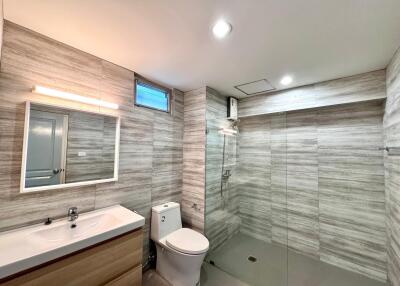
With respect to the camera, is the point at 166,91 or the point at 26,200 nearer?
the point at 26,200

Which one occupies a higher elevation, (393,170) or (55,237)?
(393,170)

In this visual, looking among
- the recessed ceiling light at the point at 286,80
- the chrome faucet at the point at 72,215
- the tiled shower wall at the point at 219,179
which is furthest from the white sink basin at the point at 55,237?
the recessed ceiling light at the point at 286,80

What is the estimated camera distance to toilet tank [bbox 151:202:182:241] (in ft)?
6.99

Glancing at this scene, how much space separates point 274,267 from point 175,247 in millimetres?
1358

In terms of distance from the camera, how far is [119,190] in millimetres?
1969

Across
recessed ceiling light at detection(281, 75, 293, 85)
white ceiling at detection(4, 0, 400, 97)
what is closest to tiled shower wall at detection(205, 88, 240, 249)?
white ceiling at detection(4, 0, 400, 97)

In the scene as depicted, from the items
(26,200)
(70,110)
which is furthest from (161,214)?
(70,110)

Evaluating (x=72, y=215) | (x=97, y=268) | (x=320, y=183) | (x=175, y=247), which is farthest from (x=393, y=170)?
(x=72, y=215)

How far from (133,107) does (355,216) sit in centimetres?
300

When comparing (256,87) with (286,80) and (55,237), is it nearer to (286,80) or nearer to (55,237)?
(286,80)

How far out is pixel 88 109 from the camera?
5.71 ft

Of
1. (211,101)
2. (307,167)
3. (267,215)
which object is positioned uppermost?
(211,101)

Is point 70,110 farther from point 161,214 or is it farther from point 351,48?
point 351,48

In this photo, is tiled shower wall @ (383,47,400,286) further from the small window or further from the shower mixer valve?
the small window
